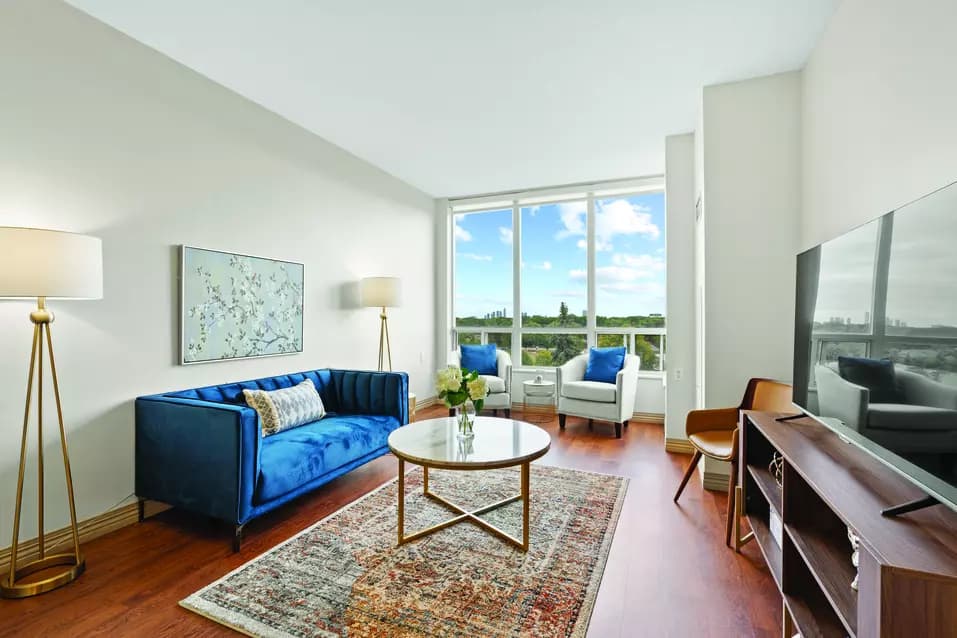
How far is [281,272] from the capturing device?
354cm

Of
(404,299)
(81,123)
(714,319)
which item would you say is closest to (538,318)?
(404,299)

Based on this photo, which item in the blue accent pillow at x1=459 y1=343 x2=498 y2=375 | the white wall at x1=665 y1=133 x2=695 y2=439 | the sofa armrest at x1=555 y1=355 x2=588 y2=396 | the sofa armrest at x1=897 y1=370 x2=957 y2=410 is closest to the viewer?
the sofa armrest at x1=897 y1=370 x2=957 y2=410

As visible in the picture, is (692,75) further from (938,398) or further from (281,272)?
(281,272)

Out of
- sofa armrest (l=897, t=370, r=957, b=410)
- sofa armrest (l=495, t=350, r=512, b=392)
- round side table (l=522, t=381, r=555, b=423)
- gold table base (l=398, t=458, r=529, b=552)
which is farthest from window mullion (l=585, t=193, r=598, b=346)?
sofa armrest (l=897, t=370, r=957, b=410)

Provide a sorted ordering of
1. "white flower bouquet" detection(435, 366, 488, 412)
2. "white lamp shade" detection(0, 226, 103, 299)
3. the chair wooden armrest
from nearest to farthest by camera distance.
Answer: "white lamp shade" detection(0, 226, 103, 299) → "white flower bouquet" detection(435, 366, 488, 412) → the chair wooden armrest

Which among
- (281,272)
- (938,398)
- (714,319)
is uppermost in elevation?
(281,272)

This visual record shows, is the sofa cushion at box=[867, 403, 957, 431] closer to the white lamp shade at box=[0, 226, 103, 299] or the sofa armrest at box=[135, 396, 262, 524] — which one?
the sofa armrest at box=[135, 396, 262, 524]

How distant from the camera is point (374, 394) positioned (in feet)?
11.7

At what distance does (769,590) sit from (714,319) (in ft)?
5.43

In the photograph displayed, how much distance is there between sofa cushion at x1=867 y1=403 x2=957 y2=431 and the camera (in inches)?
40.5

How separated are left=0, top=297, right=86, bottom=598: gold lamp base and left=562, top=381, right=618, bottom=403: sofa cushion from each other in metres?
3.79

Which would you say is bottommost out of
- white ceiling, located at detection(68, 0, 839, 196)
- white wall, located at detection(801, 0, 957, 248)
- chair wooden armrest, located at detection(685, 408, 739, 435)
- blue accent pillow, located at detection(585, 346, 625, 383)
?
chair wooden armrest, located at detection(685, 408, 739, 435)

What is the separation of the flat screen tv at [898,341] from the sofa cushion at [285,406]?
2.86m

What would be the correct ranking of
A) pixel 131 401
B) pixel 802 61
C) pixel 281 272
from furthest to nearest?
pixel 281 272, pixel 802 61, pixel 131 401
